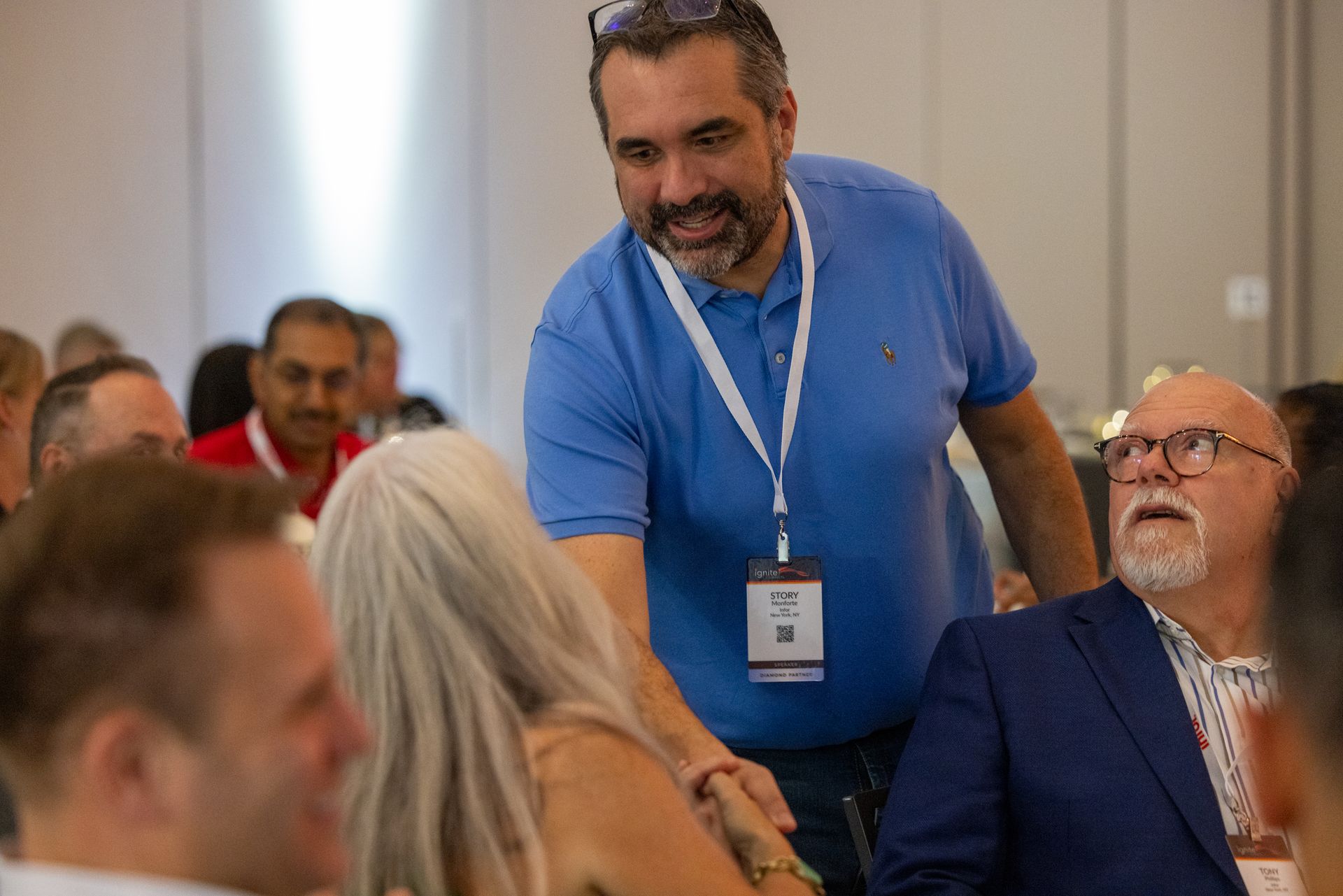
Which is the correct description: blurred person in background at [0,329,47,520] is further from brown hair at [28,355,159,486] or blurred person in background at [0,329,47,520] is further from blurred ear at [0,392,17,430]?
brown hair at [28,355,159,486]

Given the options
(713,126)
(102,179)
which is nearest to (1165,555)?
(713,126)

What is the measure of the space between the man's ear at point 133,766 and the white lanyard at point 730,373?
1.37m

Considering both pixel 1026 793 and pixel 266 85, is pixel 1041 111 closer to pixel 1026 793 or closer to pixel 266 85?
pixel 266 85

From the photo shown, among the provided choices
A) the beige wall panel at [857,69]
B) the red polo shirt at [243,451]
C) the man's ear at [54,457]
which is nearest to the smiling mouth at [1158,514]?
the man's ear at [54,457]

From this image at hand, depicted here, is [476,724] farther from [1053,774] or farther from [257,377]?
[257,377]

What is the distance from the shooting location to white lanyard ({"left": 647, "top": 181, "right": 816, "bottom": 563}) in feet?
7.02

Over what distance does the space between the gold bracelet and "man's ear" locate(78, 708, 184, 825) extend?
843 mm

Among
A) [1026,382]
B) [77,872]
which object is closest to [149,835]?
[77,872]

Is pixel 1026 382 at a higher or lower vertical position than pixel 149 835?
higher

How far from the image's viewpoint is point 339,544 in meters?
1.38

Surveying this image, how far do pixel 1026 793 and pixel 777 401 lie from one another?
2.28ft

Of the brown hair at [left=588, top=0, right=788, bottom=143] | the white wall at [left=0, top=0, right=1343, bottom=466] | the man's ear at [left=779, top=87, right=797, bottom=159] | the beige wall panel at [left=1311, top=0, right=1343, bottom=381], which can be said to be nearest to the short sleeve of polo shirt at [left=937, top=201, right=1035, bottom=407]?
the man's ear at [left=779, top=87, right=797, bottom=159]

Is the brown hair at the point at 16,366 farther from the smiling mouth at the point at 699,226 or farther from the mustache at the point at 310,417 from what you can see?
the smiling mouth at the point at 699,226

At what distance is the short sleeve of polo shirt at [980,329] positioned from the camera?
2330 millimetres
